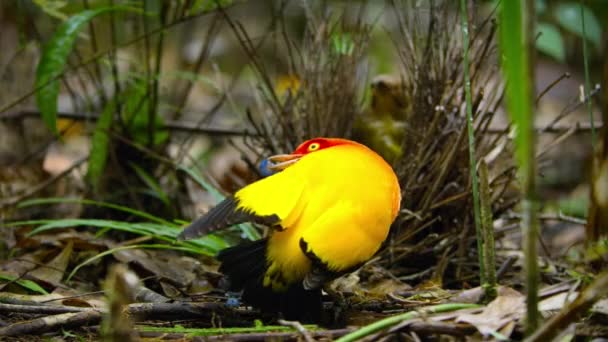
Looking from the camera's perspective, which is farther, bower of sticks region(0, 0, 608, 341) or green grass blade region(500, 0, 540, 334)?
bower of sticks region(0, 0, 608, 341)

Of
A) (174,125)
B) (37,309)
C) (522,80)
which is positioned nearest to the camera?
(522,80)

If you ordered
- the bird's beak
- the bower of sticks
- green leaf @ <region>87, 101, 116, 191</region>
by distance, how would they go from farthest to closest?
1. green leaf @ <region>87, 101, 116, 191</region>
2. the bird's beak
3. the bower of sticks

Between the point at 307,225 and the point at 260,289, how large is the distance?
193mm

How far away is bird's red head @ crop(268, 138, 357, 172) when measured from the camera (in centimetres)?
189

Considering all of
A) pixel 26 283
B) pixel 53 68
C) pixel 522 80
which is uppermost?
pixel 53 68

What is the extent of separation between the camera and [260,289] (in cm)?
177

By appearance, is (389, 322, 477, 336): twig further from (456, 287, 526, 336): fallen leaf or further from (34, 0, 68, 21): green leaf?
(34, 0, 68, 21): green leaf

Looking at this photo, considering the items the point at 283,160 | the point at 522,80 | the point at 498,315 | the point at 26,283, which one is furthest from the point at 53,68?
the point at 522,80

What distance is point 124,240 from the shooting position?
113 inches

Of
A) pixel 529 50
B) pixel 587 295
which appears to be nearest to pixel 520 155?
pixel 529 50

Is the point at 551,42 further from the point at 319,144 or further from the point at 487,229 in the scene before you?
the point at 487,229

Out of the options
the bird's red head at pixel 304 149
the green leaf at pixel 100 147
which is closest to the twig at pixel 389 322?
the bird's red head at pixel 304 149

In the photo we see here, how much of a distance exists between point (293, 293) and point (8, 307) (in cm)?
64

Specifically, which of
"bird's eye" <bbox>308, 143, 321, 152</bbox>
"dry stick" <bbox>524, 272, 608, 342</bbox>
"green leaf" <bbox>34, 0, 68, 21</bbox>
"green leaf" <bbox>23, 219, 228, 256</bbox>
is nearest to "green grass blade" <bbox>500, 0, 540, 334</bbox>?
"dry stick" <bbox>524, 272, 608, 342</bbox>
